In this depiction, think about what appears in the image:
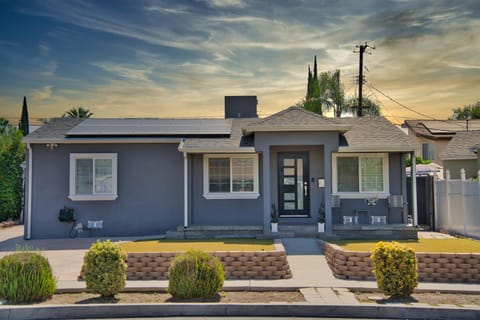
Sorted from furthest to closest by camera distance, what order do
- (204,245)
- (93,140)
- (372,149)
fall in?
(93,140) → (372,149) → (204,245)

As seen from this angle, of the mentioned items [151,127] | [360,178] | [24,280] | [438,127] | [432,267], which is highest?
[438,127]

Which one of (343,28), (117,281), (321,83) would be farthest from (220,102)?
(117,281)

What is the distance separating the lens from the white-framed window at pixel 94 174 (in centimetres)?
1477

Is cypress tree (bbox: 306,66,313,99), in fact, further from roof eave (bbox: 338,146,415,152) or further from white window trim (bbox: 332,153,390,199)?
roof eave (bbox: 338,146,415,152)

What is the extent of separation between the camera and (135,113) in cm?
2322

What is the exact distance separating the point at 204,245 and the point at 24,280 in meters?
4.97

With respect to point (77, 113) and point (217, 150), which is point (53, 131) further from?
point (77, 113)

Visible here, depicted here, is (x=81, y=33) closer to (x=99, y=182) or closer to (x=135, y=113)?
(x=99, y=182)

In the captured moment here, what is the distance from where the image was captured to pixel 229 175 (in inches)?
582

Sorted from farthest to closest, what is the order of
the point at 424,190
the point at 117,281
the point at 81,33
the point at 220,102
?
1. the point at 220,102
2. the point at 424,190
3. the point at 81,33
4. the point at 117,281

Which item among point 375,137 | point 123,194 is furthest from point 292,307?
point 123,194

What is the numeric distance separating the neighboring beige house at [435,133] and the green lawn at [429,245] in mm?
22017

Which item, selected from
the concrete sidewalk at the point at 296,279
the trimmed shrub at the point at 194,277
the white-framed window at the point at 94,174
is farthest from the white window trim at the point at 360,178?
the trimmed shrub at the point at 194,277

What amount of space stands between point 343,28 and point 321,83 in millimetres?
22456
